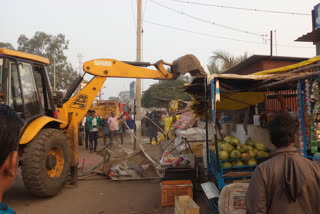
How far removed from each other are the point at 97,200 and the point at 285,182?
4.49m

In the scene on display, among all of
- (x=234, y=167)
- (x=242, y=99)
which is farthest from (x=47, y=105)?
(x=242, y=99)

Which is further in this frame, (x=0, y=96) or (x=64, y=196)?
(x=64, y=196)

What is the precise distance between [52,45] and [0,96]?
1313 inches

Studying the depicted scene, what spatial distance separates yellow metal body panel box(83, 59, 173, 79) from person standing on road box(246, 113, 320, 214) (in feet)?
15.2

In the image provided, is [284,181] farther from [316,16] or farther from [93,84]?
[316,16]

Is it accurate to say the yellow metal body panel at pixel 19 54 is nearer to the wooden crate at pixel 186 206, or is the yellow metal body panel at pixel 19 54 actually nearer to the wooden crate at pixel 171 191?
the wooden crate at pixel 171 191

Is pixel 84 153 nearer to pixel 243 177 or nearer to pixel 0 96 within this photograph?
pixel 0 96

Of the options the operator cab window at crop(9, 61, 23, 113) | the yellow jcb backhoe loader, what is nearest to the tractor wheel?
the yellow jcb backhoe loader

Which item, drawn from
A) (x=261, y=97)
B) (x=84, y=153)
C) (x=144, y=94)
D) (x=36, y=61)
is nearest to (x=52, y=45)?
(x=144, y=94)

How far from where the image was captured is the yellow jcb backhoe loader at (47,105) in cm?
471

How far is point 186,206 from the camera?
122 inches

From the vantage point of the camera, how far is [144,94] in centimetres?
3856

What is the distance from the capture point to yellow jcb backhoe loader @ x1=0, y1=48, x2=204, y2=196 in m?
4.71

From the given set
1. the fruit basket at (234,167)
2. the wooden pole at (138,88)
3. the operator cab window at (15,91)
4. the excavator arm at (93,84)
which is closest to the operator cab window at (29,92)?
the operator cab window at (15,91)
